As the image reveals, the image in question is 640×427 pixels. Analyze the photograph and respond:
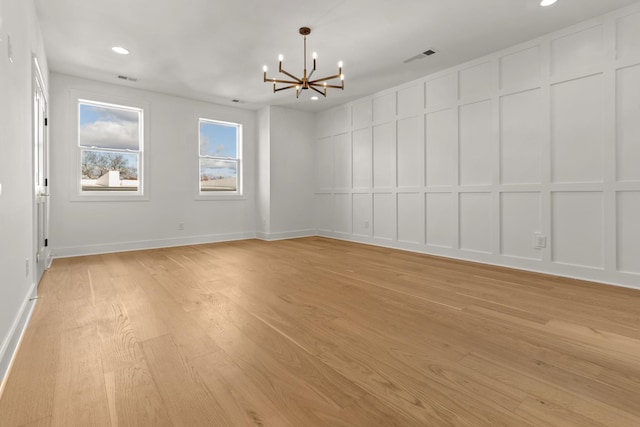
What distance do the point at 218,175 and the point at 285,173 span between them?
1.35 meters

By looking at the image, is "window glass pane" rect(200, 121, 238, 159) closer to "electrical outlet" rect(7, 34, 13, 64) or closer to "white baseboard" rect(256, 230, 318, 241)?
"white baseboard" rect(256, 230, 318, 241)

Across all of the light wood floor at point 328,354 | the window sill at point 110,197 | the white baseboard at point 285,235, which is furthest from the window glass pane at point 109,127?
the white baseboard at point 285,235

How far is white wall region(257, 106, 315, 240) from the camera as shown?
20.9ft

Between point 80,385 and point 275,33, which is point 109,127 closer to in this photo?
point 275,33

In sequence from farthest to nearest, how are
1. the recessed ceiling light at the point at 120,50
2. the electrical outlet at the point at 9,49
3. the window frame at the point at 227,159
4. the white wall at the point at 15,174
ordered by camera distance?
1. the window frame at the point at 227,159
2. the recessed ceiling light at the point at 120,50
3. the electrical outlet at the point at 9,49
4. the white wall at the point at 15,174

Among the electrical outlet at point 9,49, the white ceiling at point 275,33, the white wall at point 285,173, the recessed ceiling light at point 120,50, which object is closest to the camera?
the electrical outlet at point 9,49

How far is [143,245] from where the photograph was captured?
5.35 metres

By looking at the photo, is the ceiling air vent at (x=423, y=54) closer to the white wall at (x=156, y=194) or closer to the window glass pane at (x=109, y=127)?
the white wall at (x=156, y=194)

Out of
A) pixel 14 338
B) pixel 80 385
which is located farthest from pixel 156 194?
pixel 80 385

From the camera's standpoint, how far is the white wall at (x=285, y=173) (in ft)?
20.9

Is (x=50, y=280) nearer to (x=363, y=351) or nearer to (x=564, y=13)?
(x=363, y=351)

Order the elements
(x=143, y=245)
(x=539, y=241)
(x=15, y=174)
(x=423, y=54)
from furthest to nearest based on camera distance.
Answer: (x=143, y=245), (x=423, y=54), (x=539, y=241), (x=15, y=174)

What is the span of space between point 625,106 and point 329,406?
155 inches

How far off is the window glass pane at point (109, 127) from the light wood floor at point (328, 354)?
2.64 m
